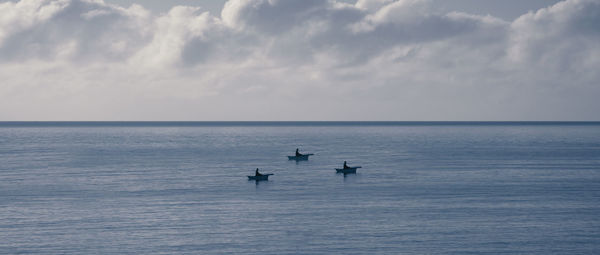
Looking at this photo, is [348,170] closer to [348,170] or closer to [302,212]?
[348,170]

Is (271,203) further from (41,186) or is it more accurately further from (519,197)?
(41,186)

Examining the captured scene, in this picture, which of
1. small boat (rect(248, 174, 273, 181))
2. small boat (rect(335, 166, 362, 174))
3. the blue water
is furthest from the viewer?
small boat (rect(335, 166, 362, 174))

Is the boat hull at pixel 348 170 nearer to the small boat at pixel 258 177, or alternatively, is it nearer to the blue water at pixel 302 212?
the blue water at pixel 302 212

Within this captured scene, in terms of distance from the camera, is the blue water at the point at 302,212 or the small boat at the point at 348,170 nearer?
the blue water at the point at 302,212

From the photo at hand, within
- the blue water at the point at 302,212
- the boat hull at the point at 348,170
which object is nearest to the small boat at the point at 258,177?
the blue water at the point at 302,212

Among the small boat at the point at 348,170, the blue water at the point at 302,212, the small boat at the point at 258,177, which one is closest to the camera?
the blue water at the point at 302,212

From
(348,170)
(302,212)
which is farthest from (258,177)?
(302,212)

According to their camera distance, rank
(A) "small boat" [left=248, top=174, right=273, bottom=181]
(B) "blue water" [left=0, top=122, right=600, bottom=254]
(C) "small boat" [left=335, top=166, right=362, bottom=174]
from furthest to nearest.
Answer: (C) "small boat" [left=335, top=166, right=362, bottom=174] < (A) "small boat" [left=248, top=174, right=273, bottom=181] < (B) "blue water" [left=0, top=122, right=600, bottom=254]

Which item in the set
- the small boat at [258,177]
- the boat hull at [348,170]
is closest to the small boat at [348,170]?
the boat hull at [348,170]

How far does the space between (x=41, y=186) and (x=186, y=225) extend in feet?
103

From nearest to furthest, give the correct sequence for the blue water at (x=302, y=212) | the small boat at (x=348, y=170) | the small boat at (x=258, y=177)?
the blue water at (x=302, y=212), the small boat at (x=258, y=177), the small boat at (x=348, y=170)

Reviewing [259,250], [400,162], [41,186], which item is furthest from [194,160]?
[259,250]

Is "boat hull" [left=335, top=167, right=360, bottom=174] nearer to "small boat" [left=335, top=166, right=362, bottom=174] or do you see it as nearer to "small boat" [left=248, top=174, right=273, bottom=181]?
"small boat" [left=335, top=166, right=362, bottom=174]

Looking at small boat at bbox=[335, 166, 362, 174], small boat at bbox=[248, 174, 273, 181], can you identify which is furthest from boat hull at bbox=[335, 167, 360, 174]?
small boat at bbox=[248, 174, 273, 181]
